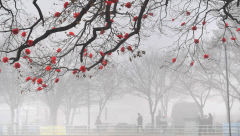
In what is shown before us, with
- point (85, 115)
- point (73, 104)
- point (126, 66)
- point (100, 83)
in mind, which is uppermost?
point (126, 66)

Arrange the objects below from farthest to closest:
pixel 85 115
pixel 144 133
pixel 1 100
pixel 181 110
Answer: pixel 85 115
pixel 1 100
pixel 181 110
pixel 144 133

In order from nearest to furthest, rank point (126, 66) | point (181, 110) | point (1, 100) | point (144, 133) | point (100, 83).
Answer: point (144, 133) → point (126, 66) → point (100, 83) → point (181, 110) → point (1, 100)

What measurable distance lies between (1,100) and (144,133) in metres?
25.4

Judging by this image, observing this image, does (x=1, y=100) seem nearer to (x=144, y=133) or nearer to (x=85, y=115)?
(x=85, y=115)

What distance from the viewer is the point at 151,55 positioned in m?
24.0


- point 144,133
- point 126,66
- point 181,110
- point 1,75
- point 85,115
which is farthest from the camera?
point 85,115

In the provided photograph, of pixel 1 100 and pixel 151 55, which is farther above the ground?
pixel 151 55

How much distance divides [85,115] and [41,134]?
27504mm

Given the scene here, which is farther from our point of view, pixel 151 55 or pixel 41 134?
pixel 151 55

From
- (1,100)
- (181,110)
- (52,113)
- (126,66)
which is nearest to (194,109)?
(181,110)

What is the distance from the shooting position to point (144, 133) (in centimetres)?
1928

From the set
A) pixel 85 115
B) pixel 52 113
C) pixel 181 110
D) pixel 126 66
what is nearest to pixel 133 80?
pixel 126 66

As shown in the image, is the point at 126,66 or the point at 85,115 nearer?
the point at 126,66

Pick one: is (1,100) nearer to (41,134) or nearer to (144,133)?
(41,134)
